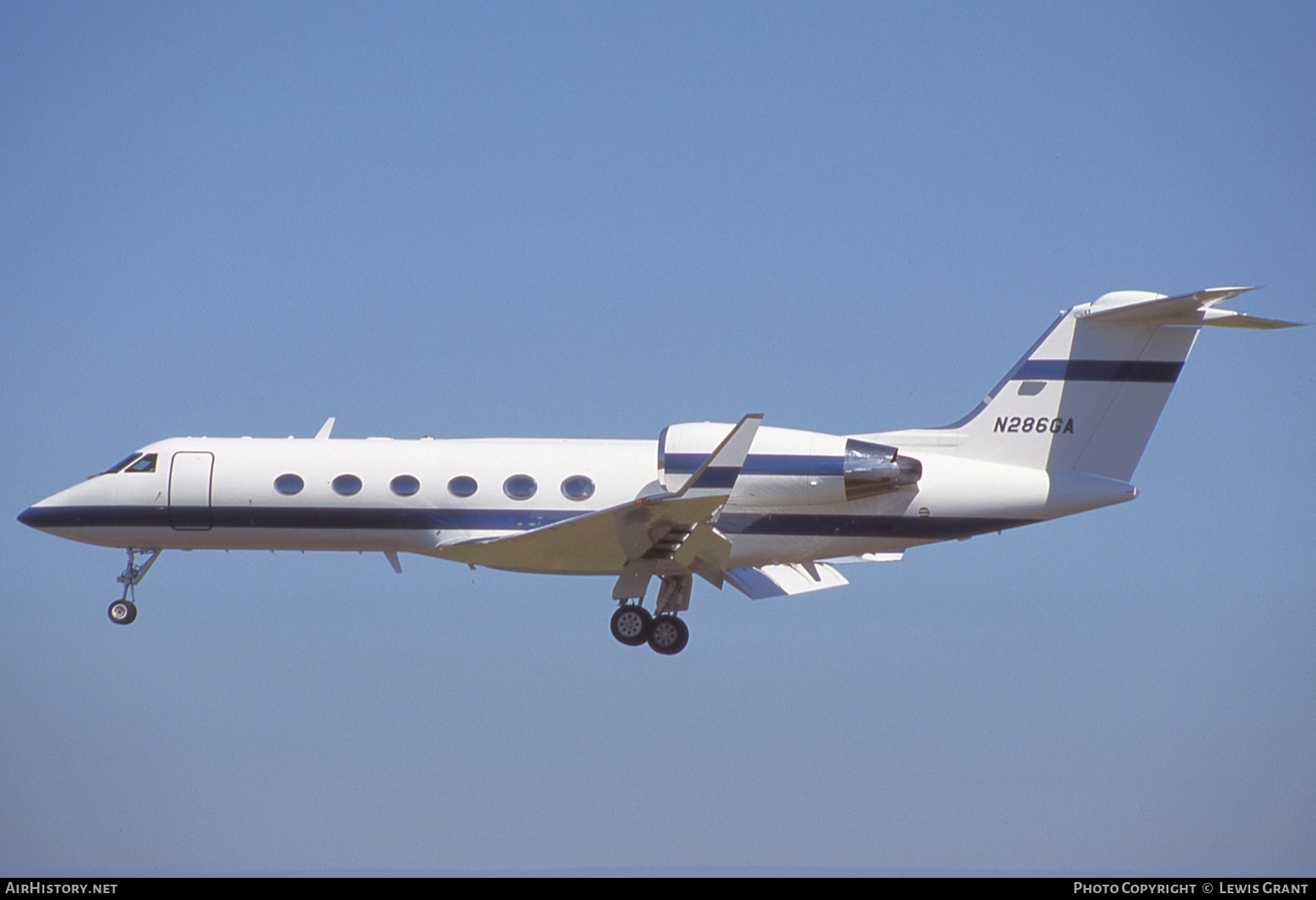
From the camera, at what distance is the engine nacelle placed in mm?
23281

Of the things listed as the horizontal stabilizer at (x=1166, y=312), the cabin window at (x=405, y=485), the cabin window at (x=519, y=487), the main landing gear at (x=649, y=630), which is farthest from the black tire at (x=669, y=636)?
the horizontal stabilizer at (x=1166, y=312)

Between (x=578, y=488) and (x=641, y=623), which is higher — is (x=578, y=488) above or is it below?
above

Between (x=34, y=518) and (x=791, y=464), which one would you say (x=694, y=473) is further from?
(x=34, y=518)

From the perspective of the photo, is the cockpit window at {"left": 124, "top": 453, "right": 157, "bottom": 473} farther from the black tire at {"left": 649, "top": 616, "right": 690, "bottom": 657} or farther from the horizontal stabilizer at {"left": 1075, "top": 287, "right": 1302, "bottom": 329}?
the horizontal stabilizer at {"left": 1075, "top": 287, "right": 1302, "bottom": 329}

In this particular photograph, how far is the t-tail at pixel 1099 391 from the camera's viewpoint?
2408cm

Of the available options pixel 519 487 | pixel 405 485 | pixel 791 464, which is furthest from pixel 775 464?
pixel 405 485

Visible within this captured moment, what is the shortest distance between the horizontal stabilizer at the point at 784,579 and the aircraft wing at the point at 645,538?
6.37ft

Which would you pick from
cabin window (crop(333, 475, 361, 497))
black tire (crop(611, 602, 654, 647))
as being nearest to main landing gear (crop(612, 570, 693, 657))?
black tire (crop(611, 602, 654, 647))

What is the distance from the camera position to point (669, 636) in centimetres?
2398

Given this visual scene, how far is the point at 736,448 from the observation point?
21328 mm

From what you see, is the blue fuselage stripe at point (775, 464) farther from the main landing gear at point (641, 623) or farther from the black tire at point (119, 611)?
the black tire at point (119, 611)

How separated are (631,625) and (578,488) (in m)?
2.15

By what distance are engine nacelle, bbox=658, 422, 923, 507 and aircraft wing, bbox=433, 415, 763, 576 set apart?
885mm
